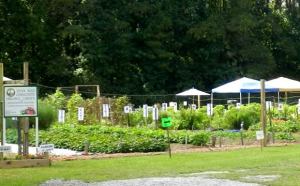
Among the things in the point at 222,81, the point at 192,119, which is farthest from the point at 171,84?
the point at 192,119

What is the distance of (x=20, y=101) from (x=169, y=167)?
413cm

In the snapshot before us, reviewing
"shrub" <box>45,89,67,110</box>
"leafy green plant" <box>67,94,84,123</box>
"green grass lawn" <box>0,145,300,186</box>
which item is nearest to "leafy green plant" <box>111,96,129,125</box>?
"leafy green plant" <box>67,94,84,123</box>

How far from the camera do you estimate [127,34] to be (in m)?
48.7

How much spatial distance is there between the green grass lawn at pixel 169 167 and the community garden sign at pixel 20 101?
1.48m

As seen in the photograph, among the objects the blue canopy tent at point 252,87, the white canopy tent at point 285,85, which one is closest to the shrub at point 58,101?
the blue canopy tent at point 252,87

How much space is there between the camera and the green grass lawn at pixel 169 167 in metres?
13.2

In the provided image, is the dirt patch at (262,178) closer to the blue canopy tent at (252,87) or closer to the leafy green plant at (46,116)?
the leafy green plant at (46,116)

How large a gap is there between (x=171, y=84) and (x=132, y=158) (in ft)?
113

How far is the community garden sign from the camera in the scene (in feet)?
53.2

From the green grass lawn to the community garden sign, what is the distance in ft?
4.86

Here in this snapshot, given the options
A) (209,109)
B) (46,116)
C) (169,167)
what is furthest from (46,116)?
(169,167)

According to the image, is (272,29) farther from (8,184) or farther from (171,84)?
(8,184)

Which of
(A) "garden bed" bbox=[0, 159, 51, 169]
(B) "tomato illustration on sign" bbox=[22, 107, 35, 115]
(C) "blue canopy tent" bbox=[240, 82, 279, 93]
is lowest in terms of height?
(A) "garden bed" bbox=[0, 159, 51, 169]

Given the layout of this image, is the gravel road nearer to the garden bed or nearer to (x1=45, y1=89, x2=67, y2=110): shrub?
the garden bed
